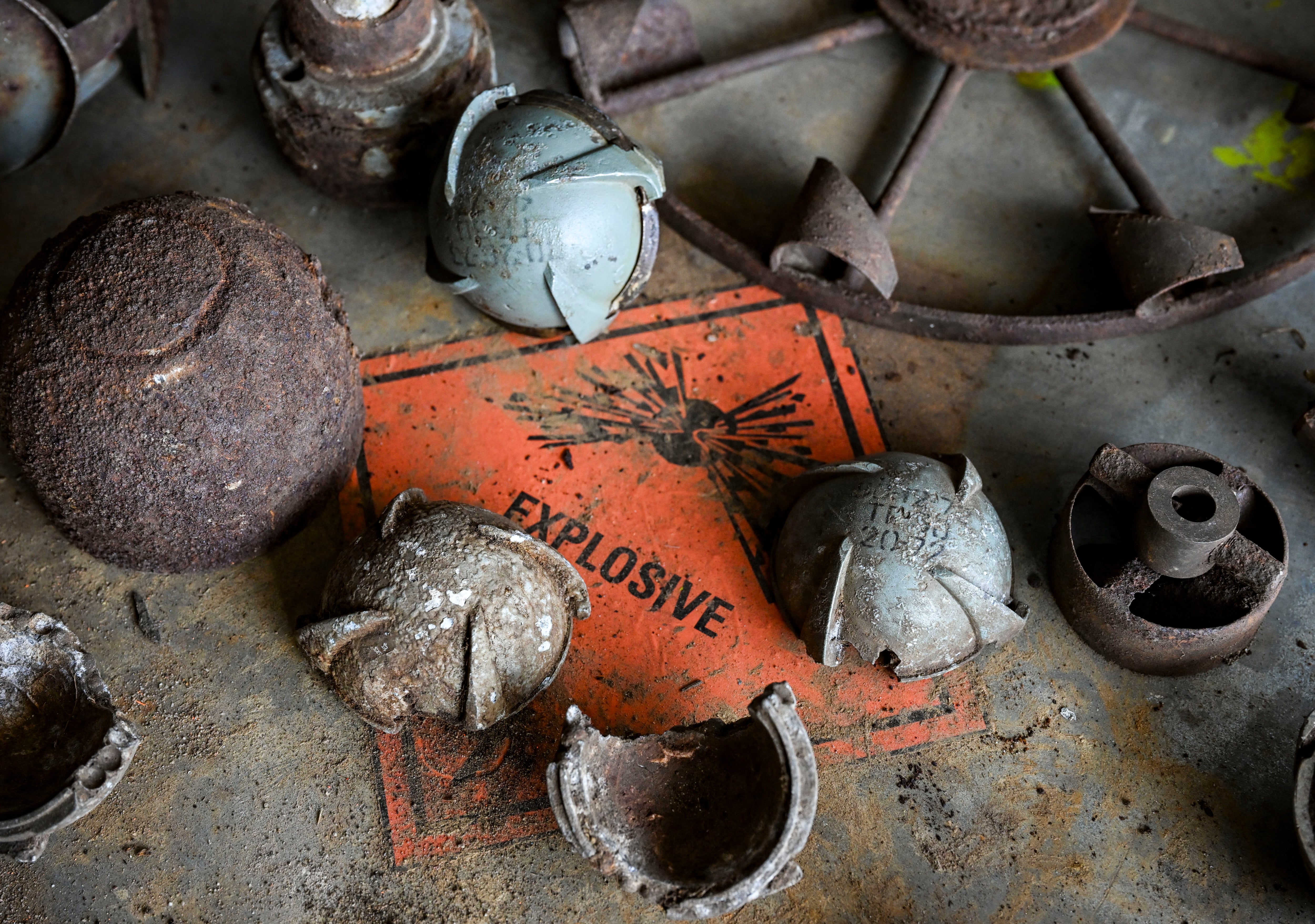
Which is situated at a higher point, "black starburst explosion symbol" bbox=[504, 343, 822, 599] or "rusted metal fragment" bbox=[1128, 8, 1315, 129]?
"rusted metal fragment" bbox=[1128, 8, 1315, 129]

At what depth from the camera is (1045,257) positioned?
12.4ft

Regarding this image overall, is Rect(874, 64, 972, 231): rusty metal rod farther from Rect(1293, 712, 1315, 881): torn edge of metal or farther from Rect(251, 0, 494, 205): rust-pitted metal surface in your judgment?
Rect(1293, 712, 1315, 881): torn edge of metal

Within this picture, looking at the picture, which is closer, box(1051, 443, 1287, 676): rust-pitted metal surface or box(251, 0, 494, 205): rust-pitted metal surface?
box(1051, 443, 1287, 676): rust-pitted metal surface

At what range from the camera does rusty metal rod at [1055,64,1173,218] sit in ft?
11.8

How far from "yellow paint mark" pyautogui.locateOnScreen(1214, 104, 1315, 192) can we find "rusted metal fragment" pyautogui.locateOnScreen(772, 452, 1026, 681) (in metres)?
2.07

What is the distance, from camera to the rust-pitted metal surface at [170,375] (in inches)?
102

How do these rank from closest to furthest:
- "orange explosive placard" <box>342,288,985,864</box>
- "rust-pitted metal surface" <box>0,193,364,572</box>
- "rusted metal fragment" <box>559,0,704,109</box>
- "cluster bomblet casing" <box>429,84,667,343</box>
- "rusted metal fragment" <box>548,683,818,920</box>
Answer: "rusted metal fragment" <box>548,683,818,920</box> → "rust-pitted metal surface" <box>0,193,364,572</box> → "orange explosive placard" <box>342,288,985,864</box> → "cluster bomblet casing" <box>429,84,667,343</box> → "rusted metal fragment" <box>559,0,704,109</box>

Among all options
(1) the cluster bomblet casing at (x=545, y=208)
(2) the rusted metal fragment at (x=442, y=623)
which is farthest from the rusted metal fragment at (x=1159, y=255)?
(2) the rusted metal fragment at (x=442, y=623)

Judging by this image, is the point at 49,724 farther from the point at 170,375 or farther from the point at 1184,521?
the point at 1184,521

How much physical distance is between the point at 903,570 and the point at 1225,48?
2.57 metres

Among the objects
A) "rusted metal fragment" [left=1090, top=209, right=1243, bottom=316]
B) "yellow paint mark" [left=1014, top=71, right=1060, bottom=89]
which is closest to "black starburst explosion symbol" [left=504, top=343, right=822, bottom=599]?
"rusted metal fragment" [left=1090, top=209, right=1243, bottom=316]

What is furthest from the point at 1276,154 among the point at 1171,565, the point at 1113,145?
the point at 1171,565

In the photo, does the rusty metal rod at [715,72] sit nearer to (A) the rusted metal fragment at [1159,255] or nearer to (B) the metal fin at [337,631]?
(A) the rusted metal fragment at [1159,255]

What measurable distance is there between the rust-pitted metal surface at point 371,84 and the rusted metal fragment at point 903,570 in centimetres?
182
